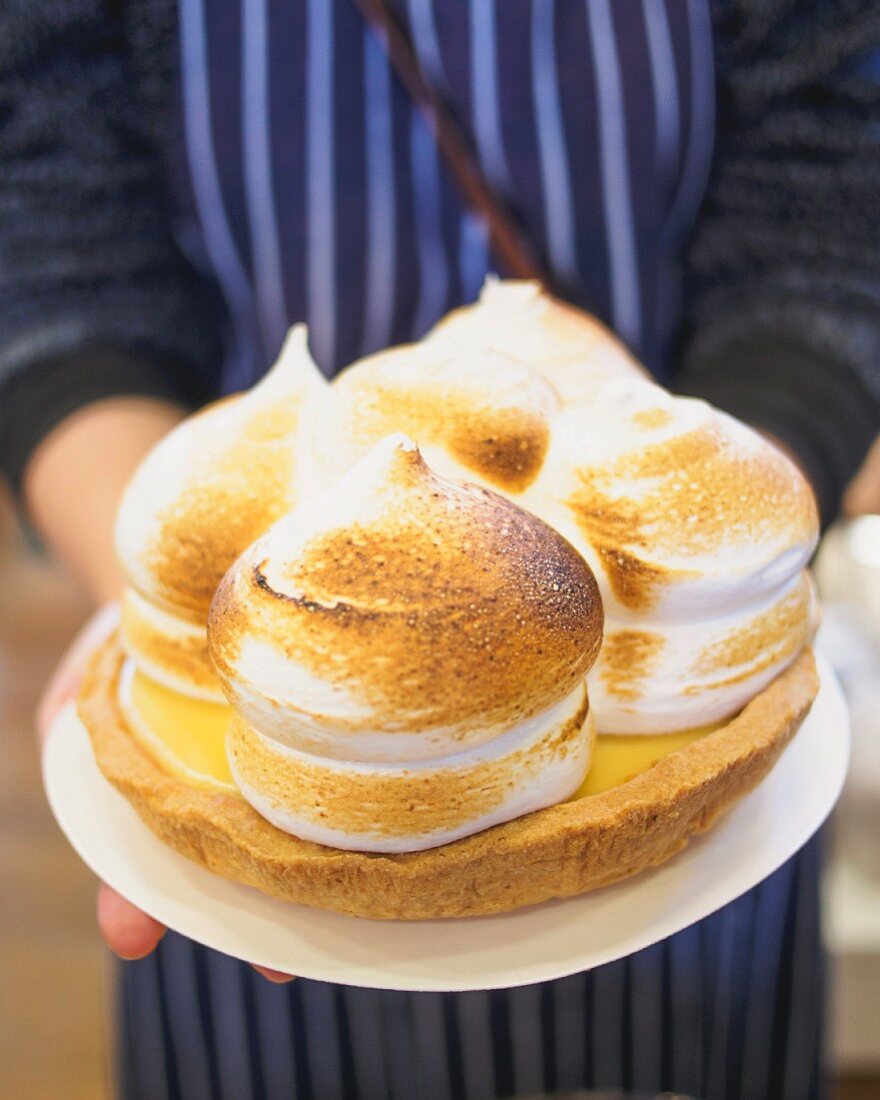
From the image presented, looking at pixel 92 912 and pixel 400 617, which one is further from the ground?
pixel 400 617

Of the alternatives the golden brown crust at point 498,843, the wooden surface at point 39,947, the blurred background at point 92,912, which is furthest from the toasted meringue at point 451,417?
the wooden surface at point 39,947

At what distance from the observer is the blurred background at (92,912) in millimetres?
2010

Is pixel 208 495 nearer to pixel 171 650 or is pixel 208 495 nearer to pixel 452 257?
pixel 171 650

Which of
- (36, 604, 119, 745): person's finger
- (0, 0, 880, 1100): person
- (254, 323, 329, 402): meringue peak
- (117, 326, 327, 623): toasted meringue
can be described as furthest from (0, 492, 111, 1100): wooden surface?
(254, 323, 329, 402): meringue peak

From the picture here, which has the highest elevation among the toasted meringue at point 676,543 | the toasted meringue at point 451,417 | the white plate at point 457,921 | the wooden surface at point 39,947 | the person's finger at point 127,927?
the toasted meringue at point 451,417

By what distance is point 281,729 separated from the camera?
917mm

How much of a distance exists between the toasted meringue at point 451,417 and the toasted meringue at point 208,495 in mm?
57

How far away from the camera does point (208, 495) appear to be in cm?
114

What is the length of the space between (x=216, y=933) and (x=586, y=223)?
121cm

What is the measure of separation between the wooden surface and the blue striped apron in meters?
0.71

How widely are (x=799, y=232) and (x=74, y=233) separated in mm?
1257

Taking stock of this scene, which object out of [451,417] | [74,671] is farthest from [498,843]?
[74,671]

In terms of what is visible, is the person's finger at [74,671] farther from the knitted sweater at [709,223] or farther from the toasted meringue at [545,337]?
the toasted meringue at [545,337]

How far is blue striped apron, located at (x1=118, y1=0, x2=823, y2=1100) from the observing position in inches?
60.7
